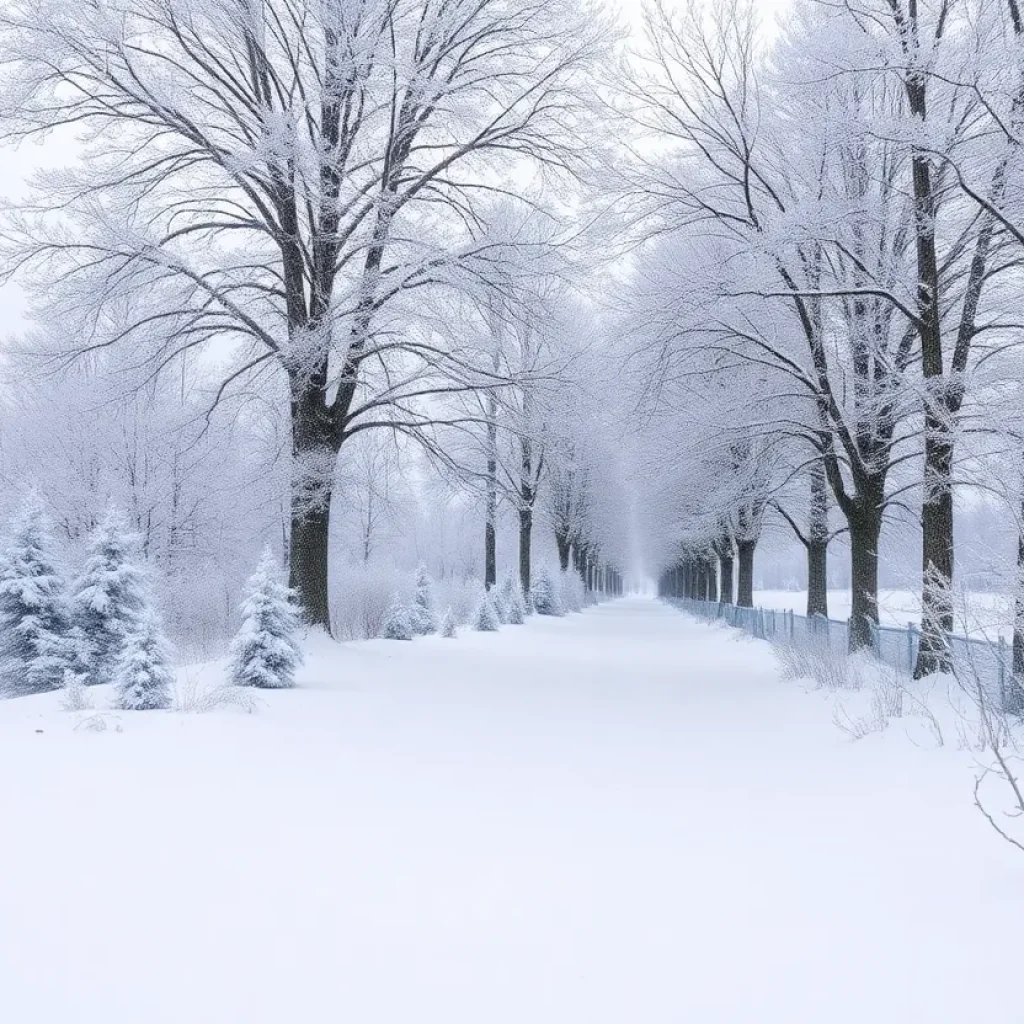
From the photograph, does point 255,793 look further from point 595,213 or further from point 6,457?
point 6,457

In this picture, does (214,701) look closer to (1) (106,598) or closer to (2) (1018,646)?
(1) (106,598)

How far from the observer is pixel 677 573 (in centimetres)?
7469

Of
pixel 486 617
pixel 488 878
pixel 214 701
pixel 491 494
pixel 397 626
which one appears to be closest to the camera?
pixel 488 878

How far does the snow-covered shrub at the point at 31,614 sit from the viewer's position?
13.1m

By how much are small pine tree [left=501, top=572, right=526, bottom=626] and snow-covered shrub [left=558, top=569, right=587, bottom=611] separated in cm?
723

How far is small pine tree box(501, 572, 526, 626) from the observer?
A: 27467mm

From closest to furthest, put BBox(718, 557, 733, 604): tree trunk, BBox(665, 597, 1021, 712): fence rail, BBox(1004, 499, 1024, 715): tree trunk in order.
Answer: BBox(1004, 499, 1024, 715): tree trunk → BBox(665, 597, 1021, 712): fence rail → BBox(718, 557, 733, 604): tree trunk

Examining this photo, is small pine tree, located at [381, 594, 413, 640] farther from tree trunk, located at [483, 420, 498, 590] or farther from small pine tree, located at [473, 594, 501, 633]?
small pine tree, located at [473, 594, 501, 633]

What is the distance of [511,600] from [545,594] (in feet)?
22.4

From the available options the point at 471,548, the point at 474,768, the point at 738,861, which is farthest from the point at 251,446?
the point at 471,548

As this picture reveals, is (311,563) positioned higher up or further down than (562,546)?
further down

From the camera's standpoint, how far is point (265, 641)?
9.90 m

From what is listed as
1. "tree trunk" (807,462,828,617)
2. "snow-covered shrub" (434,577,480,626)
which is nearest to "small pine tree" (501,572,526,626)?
"snow-covered shrub" (434,577,480,626)

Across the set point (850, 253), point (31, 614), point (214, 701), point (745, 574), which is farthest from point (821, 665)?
point (745, 574)
